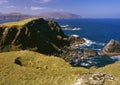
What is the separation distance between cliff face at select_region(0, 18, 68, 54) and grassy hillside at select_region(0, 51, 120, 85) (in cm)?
7608

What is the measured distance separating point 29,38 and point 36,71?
304ft

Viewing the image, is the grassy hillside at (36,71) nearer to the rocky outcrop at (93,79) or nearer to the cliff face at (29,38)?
the rocky outcrop at (93,79)

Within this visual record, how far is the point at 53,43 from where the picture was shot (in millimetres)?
136750

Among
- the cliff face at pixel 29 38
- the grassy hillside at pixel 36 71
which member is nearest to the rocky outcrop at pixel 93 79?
the grassy hillside at pixel 36 71

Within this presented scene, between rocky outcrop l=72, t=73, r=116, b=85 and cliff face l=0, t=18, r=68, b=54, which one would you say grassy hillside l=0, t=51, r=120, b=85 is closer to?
rocky outcrop l=72, t=73, r=116, b=85

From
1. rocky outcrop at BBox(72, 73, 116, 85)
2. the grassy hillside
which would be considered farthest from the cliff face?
rocky outcrop at BBox(72, 73, 116, 85)

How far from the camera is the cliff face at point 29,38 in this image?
112 m

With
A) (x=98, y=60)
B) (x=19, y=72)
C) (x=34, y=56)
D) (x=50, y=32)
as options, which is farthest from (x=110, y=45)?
(x=19, y=72)

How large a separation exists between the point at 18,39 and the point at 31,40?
8.90 meters

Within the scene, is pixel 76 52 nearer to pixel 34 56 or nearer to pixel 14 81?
pixel 34 56

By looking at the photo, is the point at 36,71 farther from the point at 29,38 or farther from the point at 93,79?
the point at 29,38

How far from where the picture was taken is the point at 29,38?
399ft

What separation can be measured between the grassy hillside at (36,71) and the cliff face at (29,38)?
7608 cm

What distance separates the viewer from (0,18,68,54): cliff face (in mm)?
112250
